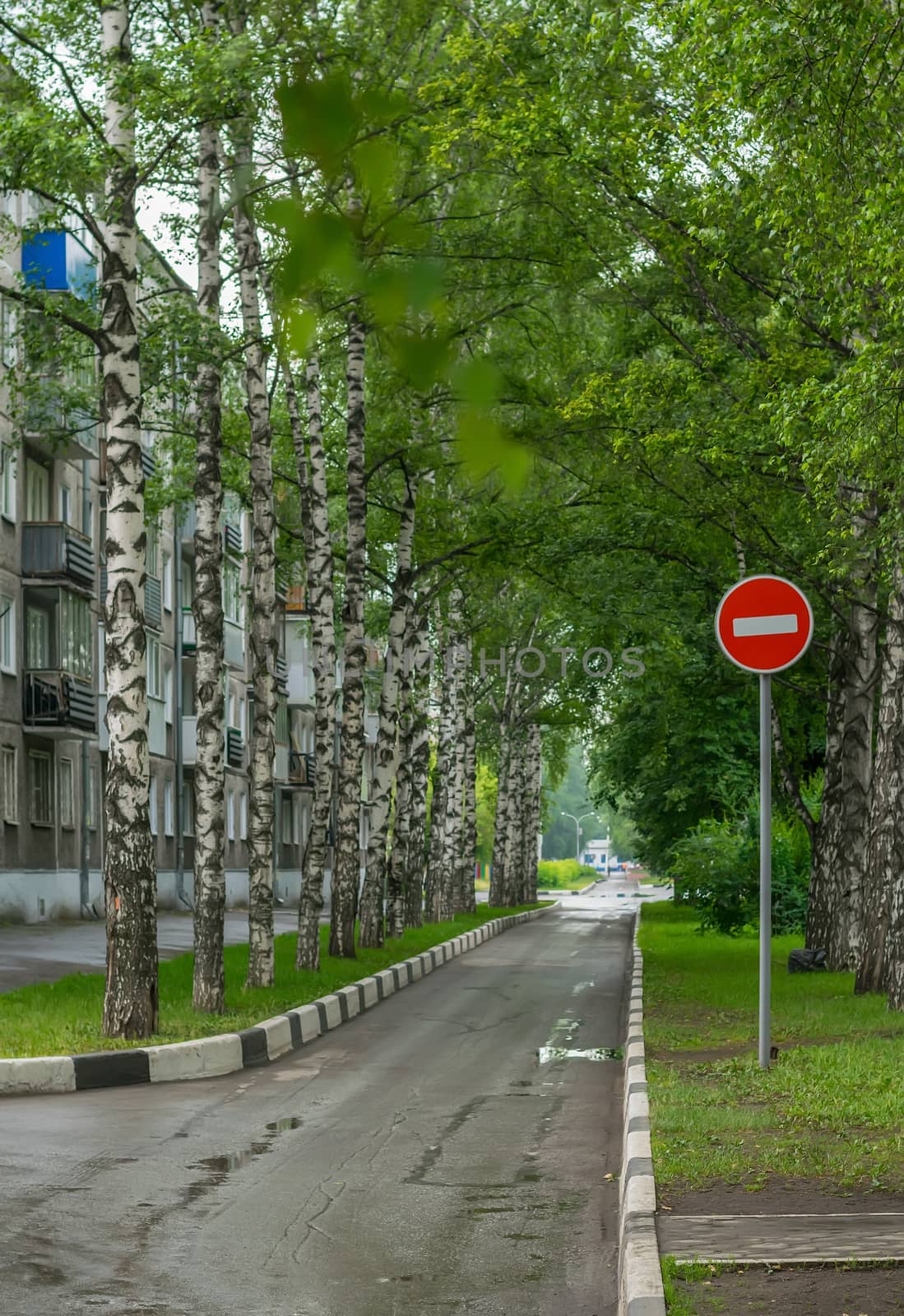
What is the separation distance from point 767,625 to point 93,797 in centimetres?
3236

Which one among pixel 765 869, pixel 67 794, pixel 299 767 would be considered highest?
pixel 299 767

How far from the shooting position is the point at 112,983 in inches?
527

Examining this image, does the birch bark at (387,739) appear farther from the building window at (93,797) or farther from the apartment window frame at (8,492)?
the building window at (93,797)

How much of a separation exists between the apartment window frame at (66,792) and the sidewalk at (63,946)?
9.08 ft

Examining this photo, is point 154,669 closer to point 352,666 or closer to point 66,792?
point 66,792

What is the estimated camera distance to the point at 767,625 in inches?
488

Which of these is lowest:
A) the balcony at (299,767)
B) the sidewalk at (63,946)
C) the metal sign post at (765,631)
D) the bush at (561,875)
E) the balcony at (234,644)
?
the bush at (561,875)

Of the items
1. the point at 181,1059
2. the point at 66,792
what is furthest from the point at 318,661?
the point at 66,792

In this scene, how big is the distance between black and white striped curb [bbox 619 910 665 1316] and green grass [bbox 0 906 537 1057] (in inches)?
164

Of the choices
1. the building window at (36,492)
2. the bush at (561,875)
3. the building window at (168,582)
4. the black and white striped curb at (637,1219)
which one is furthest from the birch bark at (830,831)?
the bush at (561,875)

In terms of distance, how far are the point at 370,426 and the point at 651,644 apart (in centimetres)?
499

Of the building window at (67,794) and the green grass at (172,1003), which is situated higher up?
the building window at (67,794)

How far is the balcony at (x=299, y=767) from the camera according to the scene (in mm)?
66688

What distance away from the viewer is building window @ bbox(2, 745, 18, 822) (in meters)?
35.7
